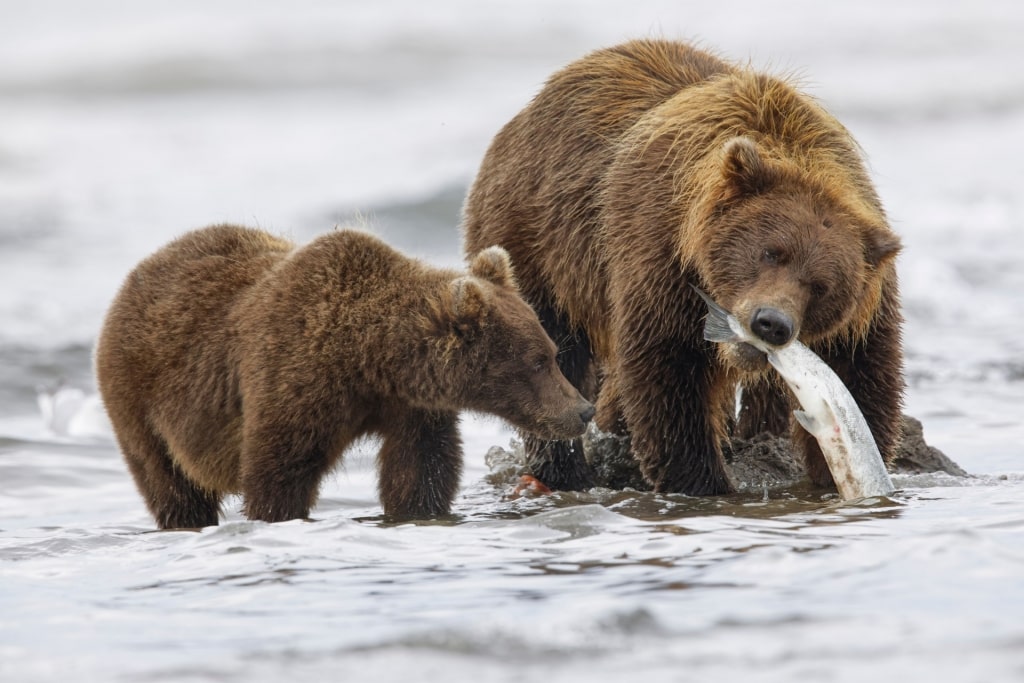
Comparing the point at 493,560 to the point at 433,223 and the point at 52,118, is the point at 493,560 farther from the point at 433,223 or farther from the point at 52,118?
the point at 52,118

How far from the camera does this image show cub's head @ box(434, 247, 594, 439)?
7.18 metres

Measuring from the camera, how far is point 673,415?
7.79m

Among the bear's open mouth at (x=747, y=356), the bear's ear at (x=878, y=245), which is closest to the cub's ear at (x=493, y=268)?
the bear's open mouth at (x=747, y=356)

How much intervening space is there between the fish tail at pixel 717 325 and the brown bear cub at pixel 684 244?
63mm

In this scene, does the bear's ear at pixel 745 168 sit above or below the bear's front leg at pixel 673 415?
above

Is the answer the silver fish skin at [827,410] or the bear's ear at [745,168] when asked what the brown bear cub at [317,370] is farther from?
the bear's ear at [745,168]

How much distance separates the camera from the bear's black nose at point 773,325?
6.77 meters

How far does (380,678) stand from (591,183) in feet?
14.2

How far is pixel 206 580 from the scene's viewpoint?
602 centimetres

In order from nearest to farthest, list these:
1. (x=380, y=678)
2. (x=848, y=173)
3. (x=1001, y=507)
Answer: (x=380, y=678) → (x=1001, y=507) → (x=848, y=173)

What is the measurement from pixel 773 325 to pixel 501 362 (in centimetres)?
132

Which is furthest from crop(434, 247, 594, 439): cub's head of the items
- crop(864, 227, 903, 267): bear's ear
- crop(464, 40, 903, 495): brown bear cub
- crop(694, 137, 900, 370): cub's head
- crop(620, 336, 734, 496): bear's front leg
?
crop(864, 227, 903, 267): bear's ear

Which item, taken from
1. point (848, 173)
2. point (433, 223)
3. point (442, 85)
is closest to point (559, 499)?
point (848, 173)

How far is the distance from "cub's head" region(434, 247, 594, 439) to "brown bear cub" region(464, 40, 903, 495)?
60cm
